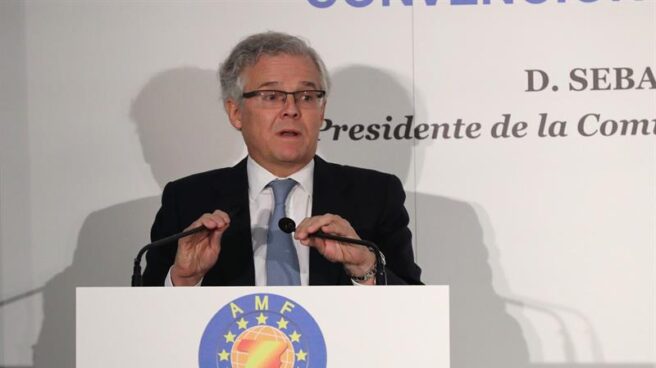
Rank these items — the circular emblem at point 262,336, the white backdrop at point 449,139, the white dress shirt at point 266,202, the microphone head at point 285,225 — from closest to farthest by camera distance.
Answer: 1. the circular emblem at point 262,336
2. the microphone head at point 285,225
3. the white dress shirt at point 266,202
4. the white backdrop at point 449,139

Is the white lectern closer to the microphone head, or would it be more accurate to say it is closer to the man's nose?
the microphone head

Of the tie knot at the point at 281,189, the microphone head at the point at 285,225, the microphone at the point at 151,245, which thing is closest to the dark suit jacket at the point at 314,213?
the tie knot at the point at 281,189

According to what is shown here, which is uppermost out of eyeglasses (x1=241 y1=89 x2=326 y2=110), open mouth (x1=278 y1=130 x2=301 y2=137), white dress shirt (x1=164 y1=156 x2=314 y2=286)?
eyeglasses (x1=241 y1=89 x2=326 y2=110)

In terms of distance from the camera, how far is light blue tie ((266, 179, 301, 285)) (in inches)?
130

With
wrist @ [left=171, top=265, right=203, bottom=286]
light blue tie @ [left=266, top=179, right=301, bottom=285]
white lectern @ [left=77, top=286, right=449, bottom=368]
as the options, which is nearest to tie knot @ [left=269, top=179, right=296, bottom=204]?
light blue tie @ [left=266, top=179, right=301, bottom=285]

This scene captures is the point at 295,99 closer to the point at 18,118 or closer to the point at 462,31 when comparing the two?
the point at 462,31

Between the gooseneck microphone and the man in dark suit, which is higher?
the man in dark suit

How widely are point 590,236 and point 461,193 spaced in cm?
50

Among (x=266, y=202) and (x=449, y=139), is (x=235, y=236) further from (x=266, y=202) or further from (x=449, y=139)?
(x=449, y=139)

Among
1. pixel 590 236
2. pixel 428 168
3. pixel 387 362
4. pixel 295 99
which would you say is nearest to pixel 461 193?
pixel 428 168

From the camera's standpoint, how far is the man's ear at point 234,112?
3506 mm

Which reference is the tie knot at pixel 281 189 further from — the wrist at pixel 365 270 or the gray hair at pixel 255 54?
the wrist at pixel 365 270

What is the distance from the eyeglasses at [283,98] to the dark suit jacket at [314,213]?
9.3 inches

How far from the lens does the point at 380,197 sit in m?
3.54
